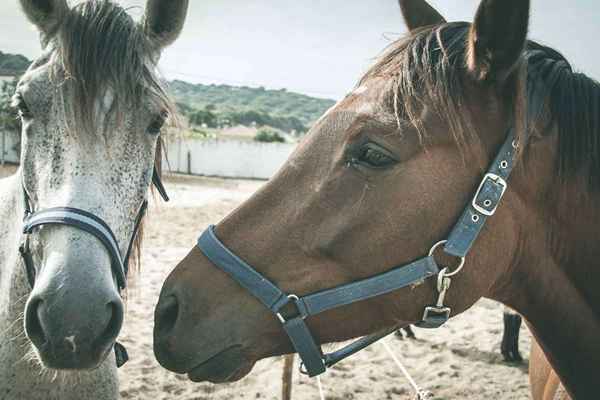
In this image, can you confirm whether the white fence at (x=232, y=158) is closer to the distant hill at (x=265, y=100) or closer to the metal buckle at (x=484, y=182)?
the metal buckle at (x=484, y=182)

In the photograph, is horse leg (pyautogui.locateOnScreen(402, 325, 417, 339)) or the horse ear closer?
the horse ear

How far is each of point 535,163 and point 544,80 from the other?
1.14 feet

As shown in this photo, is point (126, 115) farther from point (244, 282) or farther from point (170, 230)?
point (170, 230)

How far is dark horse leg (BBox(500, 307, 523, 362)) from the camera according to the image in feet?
18.0

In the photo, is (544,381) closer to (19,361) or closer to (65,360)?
(65,360)

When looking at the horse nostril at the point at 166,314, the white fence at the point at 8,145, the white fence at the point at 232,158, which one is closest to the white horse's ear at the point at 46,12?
the white fence at the point at 8,145

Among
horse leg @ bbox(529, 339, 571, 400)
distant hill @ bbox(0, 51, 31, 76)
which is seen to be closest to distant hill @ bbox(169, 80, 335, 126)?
distant hill @ bbox(0, 51, 31, 76)

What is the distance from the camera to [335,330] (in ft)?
5.78

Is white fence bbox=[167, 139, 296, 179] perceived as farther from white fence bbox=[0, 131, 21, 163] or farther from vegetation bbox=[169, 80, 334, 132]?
vegetation bbox=[169, 80, 334, 132]

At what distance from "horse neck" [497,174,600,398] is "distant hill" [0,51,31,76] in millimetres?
3051

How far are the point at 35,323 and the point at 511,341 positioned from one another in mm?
5596

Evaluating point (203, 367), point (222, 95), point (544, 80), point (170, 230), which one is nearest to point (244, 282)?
point (203, 367)

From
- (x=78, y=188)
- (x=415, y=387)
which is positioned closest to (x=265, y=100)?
(x=415, y=387)

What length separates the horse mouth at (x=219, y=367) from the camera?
1675 millimetres
